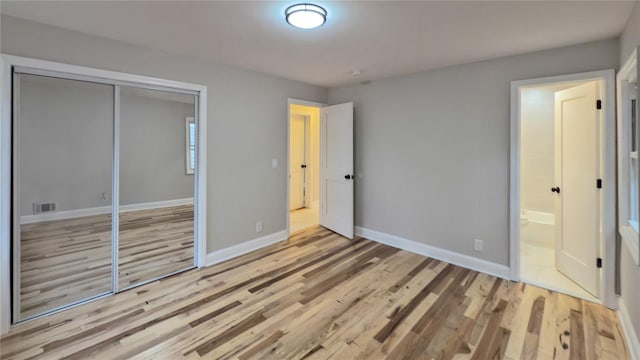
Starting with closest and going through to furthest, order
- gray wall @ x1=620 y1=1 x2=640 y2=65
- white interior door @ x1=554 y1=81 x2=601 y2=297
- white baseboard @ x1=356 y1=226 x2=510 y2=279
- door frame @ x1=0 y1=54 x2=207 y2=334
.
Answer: gray wall @ x1=620 y1=1 x2=640 y2=65 < door frame @ x1=0 y1=54 x2=207 y2=334 < white interior door @ x1=554 y1=81 x2=601 y2=297 < white baseboard @ x1=356 y1=226 x2=510 y2=279

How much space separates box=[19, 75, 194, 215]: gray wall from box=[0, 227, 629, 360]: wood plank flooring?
38.9 inches

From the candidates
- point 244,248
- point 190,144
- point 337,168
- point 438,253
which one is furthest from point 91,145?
point 438,253

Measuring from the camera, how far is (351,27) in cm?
236

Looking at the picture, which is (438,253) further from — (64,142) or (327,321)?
(64,142)

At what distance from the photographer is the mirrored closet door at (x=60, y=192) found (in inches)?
92.1

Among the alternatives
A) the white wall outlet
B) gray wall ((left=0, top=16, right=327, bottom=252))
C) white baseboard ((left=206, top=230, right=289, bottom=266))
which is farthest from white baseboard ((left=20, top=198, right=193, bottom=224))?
→ the white wall outlet

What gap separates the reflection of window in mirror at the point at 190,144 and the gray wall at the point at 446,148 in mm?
2371

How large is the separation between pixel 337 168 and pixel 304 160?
2467 mm

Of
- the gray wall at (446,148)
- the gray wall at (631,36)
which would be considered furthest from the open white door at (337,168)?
the gray wall at (631,36)

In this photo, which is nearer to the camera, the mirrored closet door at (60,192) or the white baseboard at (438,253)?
the mirrored closet door at (60,192)

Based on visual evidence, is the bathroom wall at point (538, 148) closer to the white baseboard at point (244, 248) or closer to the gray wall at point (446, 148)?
the gray wall at point (446, 148)

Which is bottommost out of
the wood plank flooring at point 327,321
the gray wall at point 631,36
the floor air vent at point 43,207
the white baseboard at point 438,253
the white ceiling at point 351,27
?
the wood plank flooring at point 327,321

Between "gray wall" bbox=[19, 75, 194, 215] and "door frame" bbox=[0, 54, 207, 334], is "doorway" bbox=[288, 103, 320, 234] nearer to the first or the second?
"gray wall" bbox=[19, 75, 194, 215]

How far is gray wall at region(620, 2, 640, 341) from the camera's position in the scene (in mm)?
1942
